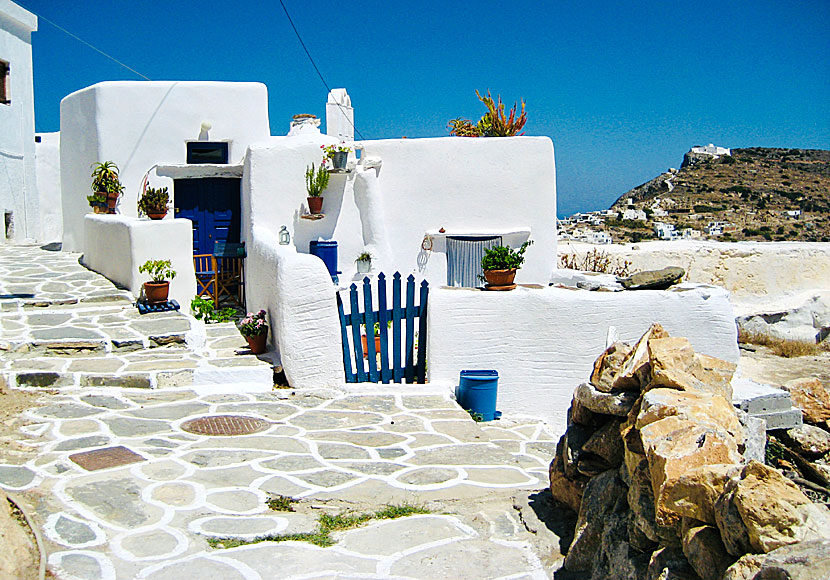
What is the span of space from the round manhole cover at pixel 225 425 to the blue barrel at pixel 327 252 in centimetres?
666

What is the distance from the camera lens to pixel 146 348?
8883mm

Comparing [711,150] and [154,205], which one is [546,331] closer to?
[154,205]

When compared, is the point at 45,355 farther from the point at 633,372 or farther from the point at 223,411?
the point at 633,372

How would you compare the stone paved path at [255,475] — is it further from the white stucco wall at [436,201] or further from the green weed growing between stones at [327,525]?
the white stucco wall at [436,201]

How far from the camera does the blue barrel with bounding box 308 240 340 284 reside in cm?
1318

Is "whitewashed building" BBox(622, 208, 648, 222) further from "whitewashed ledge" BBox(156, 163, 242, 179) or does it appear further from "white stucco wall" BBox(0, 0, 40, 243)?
"white stucco wall" BBox(0, 0, 40, 243)

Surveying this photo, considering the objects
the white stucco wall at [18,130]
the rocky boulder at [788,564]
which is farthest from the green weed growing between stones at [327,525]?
the white stucco wall at [18,130]

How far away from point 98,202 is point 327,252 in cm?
477

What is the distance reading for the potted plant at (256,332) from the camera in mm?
8891

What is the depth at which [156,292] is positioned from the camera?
10680 millimetres

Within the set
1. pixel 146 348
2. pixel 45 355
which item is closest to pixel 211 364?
pixel 146 348

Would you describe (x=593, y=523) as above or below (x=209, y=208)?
below

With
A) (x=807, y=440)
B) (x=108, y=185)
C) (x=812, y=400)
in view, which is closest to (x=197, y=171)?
(x=108, y=185)

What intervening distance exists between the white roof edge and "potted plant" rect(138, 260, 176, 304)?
10.2 m
